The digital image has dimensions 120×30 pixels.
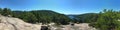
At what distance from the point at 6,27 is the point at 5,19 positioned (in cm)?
141

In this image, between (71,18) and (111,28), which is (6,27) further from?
(71,18)

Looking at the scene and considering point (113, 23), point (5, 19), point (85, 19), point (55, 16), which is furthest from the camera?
point (85, 19)

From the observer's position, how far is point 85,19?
81.1 meters

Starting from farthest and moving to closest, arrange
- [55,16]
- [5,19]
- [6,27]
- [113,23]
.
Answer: [55,16] < [113,23] < [5,19] < [6,27]

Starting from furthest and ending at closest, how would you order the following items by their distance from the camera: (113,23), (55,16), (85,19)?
(85,19) < (55,16) < (113,23)

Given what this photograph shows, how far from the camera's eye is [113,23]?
32.7m

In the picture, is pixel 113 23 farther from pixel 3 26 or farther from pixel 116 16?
pixel 3 26

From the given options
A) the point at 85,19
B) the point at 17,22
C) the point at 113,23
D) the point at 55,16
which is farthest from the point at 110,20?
the point at 85,19

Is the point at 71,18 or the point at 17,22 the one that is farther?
the point at 71,18

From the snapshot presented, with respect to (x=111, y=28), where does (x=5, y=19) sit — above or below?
above

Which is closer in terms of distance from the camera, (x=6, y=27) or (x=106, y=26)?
(x=6, y=27)

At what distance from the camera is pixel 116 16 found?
33.3m

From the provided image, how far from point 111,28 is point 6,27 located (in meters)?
21.4

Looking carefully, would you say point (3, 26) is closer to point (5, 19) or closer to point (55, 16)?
point (5, 19)
